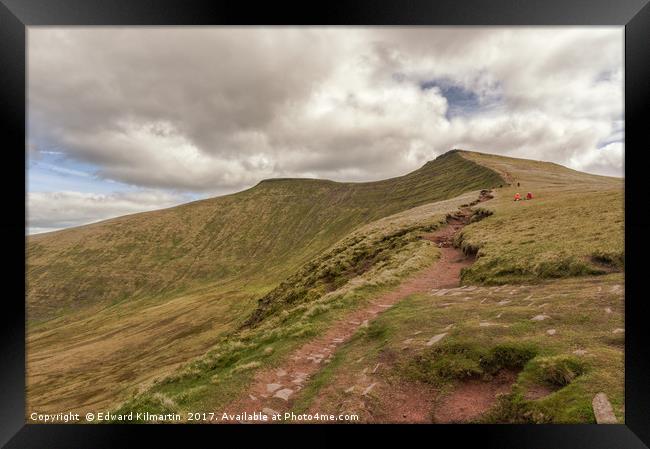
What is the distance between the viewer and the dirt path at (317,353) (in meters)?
7.29

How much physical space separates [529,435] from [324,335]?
7.01m

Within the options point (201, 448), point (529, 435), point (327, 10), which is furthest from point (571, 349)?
point (327, 10)

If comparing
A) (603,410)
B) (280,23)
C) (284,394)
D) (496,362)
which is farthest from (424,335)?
(280,23)

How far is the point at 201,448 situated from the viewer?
19.2ft

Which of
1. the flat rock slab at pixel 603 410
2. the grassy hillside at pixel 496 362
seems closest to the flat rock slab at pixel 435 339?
the grassy hillside at pixel 496 362

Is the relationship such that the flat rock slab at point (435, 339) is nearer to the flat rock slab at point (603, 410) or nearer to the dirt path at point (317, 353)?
the dirt path at point (317, 353)

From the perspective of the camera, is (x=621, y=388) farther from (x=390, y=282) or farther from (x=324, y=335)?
(x=390, y=282)

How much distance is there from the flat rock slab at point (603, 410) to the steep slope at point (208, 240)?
80.0 metres

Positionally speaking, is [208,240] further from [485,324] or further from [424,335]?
[485,324]

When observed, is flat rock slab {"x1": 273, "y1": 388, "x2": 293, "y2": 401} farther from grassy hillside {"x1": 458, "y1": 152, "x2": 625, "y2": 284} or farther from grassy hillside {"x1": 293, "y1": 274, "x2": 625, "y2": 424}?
grassy hillside {"x1": 458, "y1": 152, "x2": 625, "y2": 284}

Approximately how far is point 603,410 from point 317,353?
23.9 feet

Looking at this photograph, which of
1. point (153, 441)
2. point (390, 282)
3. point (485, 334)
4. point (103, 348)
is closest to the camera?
point (153, 441)

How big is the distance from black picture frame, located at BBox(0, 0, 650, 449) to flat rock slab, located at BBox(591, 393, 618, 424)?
65 cm

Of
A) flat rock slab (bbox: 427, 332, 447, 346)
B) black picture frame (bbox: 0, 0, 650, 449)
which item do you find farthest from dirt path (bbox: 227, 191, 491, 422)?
flat rock slab (bbox: 427, 332, 447, 346)
